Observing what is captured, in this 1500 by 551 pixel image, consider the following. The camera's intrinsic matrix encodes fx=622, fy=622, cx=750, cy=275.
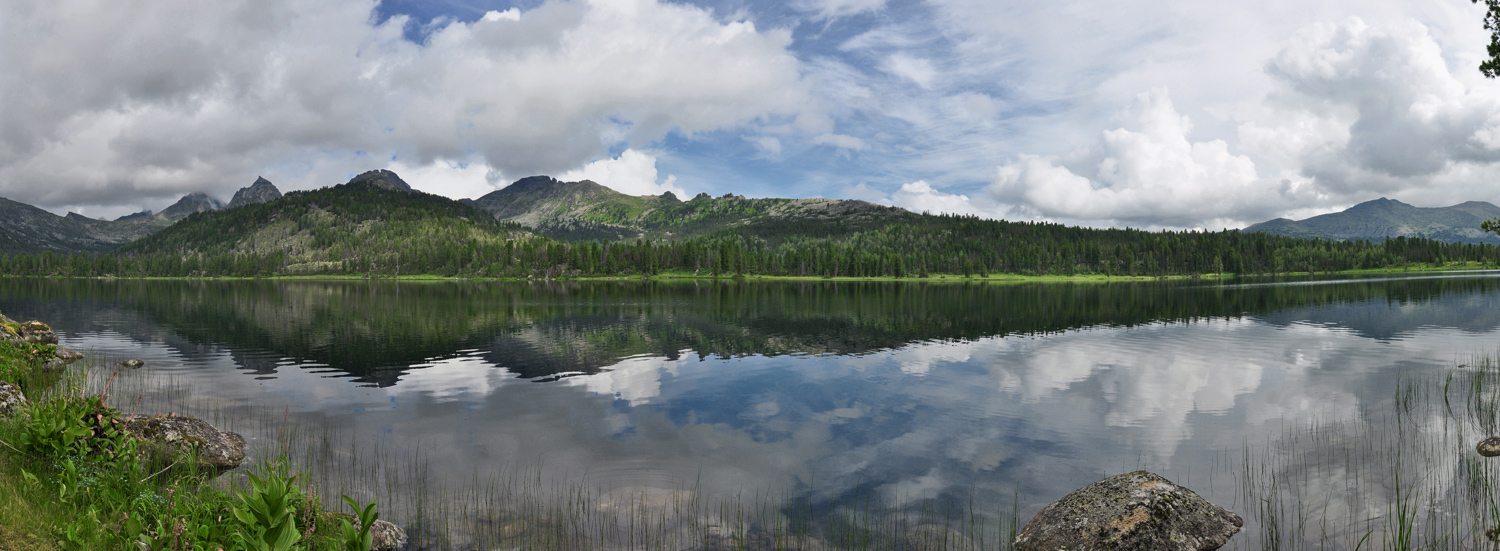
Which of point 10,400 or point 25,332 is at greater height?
point 10,400

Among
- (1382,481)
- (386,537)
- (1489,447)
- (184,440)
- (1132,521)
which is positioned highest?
(184,440)

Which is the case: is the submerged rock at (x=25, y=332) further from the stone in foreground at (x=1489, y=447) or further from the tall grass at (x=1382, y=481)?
the stone in foreground at (x=1489, y=447)

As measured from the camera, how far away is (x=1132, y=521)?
13.8m

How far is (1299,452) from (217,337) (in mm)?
76609

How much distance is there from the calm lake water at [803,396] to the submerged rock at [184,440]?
2345 millimetres

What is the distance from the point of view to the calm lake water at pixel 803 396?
20094mm

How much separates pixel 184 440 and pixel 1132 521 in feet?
83.5

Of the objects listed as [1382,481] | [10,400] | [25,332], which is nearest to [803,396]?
[1382,481]

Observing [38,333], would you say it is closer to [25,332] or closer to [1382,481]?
[25,332]

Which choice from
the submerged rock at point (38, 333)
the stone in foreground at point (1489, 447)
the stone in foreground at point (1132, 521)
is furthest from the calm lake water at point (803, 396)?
the stone in foreground at point (1489, 447)

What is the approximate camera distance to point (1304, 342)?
50.9 metres

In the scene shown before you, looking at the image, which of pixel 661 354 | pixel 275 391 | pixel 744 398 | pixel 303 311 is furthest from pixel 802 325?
pixel 303 311

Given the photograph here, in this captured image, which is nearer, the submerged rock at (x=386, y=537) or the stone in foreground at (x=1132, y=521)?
the submerged rock at (x=386, y=537)

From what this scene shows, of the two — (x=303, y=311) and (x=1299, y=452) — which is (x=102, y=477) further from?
(x=303, y=311)
